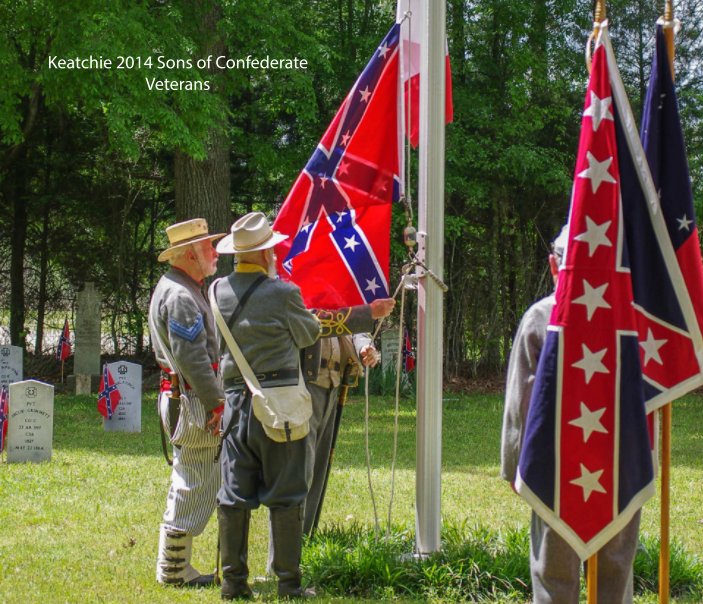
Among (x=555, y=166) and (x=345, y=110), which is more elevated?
(x=555, y=166)

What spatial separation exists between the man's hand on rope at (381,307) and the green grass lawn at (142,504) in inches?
60.2

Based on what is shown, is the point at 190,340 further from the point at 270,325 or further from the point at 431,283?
the point at 431,283

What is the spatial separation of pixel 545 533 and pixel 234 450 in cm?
197

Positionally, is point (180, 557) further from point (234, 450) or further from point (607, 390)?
point (607, 390)

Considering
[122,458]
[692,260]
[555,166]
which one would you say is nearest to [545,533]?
[692,260]

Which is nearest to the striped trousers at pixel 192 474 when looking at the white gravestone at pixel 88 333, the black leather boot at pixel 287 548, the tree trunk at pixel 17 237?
the black leather boot at pixel 287 548

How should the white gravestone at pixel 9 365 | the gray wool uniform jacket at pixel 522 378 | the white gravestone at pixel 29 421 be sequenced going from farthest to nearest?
the white gravestone at pixel 9 365 → the white gravestone at pixel 29 421 → the gray wool uniform jacket at pixel 522 378

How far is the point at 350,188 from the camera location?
6215 millimetres

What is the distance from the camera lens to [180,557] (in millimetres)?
6035

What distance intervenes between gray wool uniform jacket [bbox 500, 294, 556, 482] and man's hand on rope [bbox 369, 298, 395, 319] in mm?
1680

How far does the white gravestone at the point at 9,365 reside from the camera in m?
15.5

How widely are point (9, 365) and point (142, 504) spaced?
788cm

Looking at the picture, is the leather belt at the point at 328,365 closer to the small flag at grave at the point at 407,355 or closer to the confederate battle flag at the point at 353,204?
the confederate battle flag at the point at 353,204

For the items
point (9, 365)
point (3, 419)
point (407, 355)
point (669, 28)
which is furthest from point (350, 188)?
point (407, 355)
